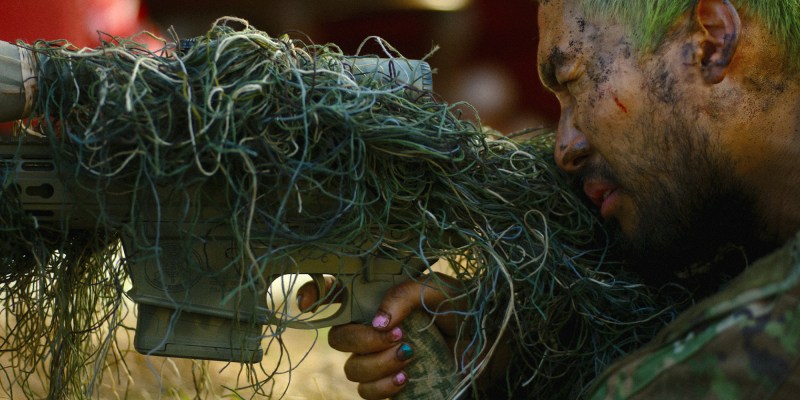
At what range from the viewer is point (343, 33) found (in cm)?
250

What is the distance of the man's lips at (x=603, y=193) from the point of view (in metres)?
1.23

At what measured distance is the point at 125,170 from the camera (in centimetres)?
103

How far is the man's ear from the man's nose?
7.9 inches

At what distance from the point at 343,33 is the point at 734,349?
1.87 metres

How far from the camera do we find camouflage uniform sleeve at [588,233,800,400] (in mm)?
817

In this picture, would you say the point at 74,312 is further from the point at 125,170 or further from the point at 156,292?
the point at 125,170

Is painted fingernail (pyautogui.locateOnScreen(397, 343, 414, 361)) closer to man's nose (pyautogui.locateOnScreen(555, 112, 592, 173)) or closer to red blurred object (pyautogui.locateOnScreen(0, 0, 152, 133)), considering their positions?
man's nose (pyautogui.locateOnScreen(555, 112, 592, 173))

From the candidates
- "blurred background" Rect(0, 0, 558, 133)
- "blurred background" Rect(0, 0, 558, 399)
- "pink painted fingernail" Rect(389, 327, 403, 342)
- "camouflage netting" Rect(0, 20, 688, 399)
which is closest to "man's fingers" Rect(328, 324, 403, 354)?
"pink painted fingernail" Rect(389, 327, 403, 342)

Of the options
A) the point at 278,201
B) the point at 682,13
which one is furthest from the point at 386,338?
the point at 682,13

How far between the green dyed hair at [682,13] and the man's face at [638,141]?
2 cm

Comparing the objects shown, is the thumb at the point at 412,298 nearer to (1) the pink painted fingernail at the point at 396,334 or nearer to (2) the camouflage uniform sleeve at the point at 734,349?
(1) the pink painted fingernail at the point at 396,334

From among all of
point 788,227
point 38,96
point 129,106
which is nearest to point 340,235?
point 129,106

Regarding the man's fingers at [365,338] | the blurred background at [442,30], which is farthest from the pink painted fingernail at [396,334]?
the blurred background at [442,30]

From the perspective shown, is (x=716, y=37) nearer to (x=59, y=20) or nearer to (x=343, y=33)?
(x=59, y=20)
